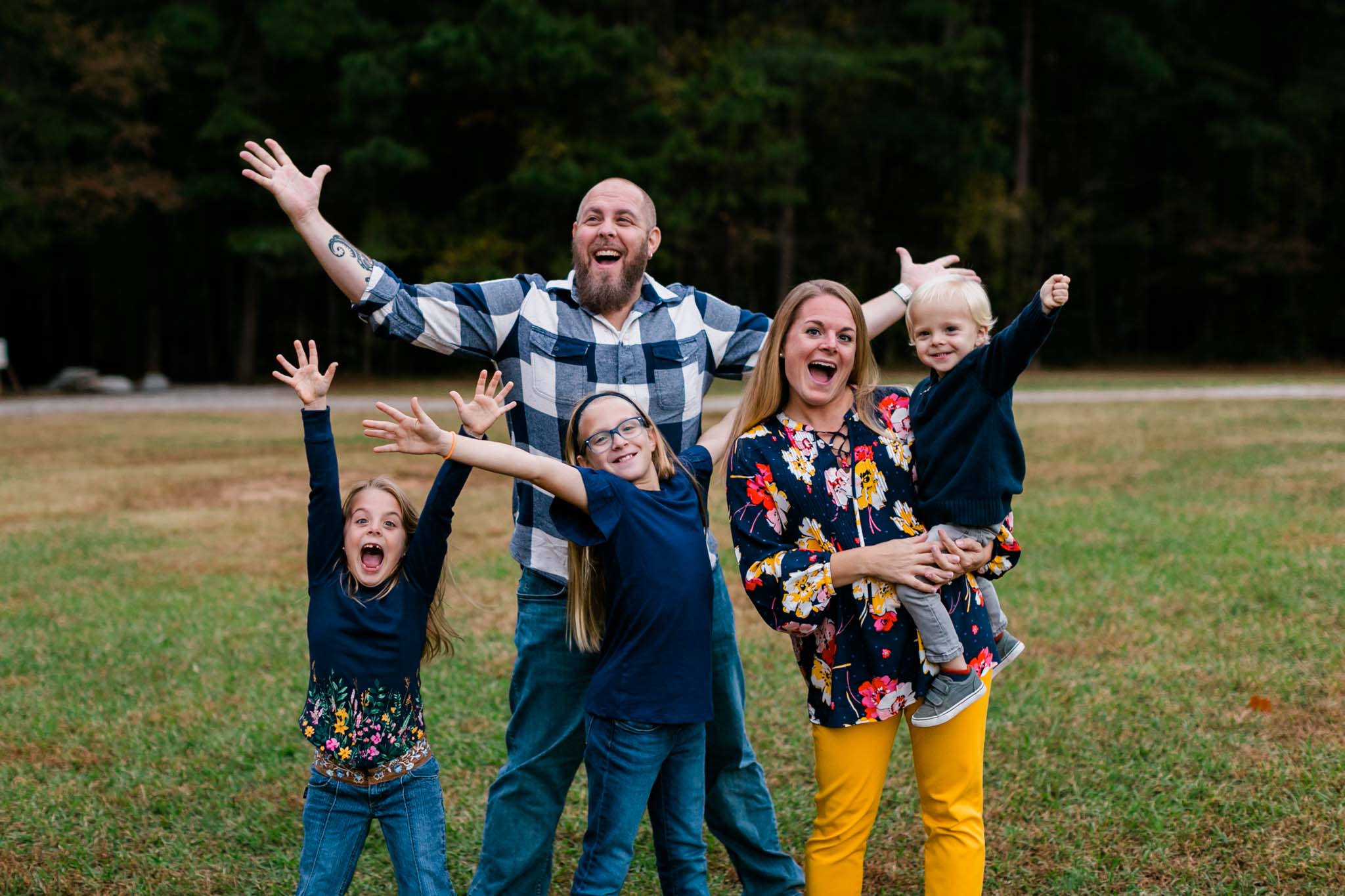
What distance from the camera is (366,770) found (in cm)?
296

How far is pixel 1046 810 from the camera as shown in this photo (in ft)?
13.5

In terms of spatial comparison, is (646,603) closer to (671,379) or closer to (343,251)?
(671,379)

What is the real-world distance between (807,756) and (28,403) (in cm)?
2167

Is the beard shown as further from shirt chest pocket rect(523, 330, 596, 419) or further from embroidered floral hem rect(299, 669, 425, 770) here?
embroidered floral hem rect(299, 669, 425, 770)

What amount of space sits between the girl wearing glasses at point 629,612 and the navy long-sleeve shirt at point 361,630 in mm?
245

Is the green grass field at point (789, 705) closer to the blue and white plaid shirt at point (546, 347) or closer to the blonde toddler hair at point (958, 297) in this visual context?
the blue and white plaid shirt at point (546, 347)

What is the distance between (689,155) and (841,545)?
24455 mm

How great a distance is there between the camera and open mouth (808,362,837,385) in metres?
2.95

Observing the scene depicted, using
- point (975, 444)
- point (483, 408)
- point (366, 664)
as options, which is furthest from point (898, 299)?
point (366, 664)

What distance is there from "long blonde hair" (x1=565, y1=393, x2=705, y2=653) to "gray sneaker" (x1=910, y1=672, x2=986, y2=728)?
79 cm

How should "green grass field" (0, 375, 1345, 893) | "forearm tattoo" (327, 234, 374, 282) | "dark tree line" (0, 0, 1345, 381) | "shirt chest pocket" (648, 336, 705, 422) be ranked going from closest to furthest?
1. "forearm tattoo" (327, 234, 374, 282)
2. "shirt chest pocket" (648, 336, 705, 422)
3. "green grass field" (0, 375, 1345, 893)
4. "dark tree line" (0, 0, 1345, 381)

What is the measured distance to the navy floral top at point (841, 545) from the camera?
2893mm

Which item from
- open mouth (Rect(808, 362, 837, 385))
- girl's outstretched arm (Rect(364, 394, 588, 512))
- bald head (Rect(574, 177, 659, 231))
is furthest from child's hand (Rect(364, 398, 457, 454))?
open mouth (Rect(808, 362, 837, 385))

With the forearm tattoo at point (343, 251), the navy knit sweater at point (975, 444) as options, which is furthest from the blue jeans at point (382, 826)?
the navy knit sweater at point (975, 444)
